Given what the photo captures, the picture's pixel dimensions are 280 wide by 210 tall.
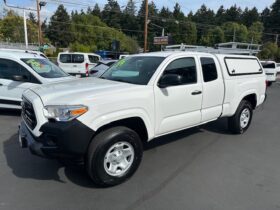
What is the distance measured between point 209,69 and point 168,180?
2.30 meters

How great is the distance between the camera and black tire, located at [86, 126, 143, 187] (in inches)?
124

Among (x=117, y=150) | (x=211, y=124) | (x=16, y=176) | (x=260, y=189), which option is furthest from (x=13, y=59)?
(x=260, y=189)

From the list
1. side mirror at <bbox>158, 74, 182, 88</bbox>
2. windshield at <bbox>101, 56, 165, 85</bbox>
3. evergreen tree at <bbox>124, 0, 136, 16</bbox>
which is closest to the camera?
side mirror at <bbox>158, 74, 182, 88</bbox>

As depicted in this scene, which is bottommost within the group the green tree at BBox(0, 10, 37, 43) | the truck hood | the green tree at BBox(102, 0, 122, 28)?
the truck hood

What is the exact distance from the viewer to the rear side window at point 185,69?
13.8ft

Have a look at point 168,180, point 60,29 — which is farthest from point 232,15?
point 168,180

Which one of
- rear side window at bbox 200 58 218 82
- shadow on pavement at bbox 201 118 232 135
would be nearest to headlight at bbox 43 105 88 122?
rear side window at bbox 200 58 218 82

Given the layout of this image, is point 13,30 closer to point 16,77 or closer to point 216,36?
point 216,36

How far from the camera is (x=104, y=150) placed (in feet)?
10.5

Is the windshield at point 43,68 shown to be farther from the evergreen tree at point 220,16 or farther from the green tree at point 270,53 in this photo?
the evergreen tree at point 220,16

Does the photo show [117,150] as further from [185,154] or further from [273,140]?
[273,140]

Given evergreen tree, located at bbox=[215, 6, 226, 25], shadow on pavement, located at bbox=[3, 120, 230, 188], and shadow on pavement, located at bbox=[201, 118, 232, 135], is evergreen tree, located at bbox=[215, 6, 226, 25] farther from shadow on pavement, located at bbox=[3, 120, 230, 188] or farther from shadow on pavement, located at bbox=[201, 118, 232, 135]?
shadow on pavement, located at bbox=[3, 120, 230, 188]

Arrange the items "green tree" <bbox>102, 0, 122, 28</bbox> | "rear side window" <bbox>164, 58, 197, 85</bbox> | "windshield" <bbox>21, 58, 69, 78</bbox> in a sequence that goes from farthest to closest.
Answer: "green tree" <bbox>102, 0, 122, 28</bbox> → "windshield" <bbox>21, 58, 69, 78</bbox> → "rear side window" <bbox>164, 58, 197, 85</bbox>

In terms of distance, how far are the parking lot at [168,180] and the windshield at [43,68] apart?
2278mm
